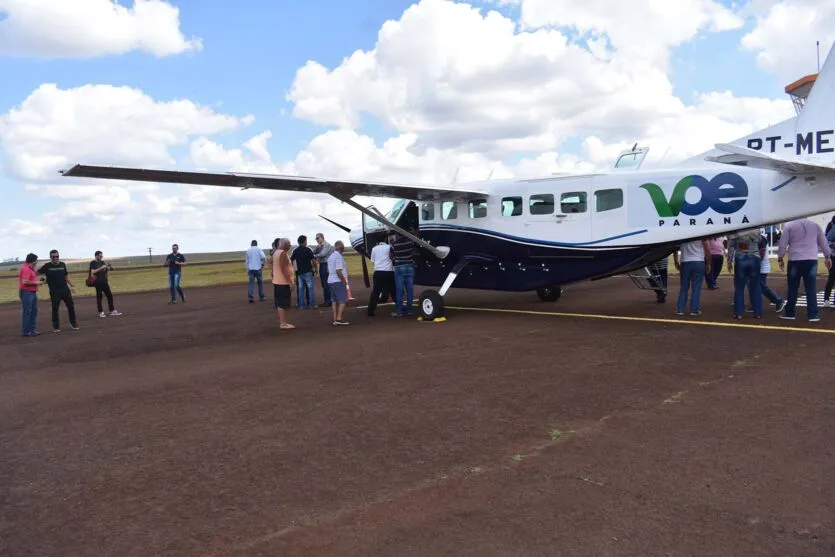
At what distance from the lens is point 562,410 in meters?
5.48

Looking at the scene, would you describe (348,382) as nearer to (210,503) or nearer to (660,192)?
(210,503)

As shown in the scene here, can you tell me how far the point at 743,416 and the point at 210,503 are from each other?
438cm

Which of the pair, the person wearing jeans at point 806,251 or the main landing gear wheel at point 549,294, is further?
the main landing gear wheel at point 549,294

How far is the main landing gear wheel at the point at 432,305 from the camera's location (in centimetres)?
1213

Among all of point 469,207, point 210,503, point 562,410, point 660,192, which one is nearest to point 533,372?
point 562,410

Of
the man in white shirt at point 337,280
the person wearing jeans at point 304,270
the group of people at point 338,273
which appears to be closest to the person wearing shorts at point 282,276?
the group of people at point 338,273

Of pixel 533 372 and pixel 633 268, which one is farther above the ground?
pixel 633 268

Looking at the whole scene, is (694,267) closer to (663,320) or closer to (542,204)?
(663,320)

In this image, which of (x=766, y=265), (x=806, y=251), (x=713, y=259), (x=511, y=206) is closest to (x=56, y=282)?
(x=511, y=206)

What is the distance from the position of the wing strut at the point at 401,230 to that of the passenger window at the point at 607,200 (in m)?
3.64

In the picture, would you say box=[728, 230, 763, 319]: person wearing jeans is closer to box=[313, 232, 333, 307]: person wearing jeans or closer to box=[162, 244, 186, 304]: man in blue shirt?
box=[313, 232, 333, 307]: person wearing jeans

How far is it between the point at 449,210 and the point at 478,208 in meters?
0.78

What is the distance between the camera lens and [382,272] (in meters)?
13.2

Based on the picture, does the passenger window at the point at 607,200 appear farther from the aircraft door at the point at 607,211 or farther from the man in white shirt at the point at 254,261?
the man in white shirt at the point at 254,261
